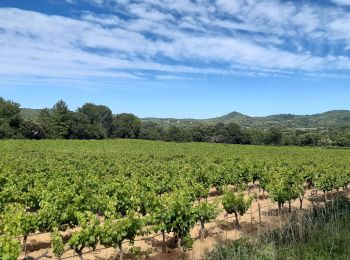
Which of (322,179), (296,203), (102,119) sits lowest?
(296,203)

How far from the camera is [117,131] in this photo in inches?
4370

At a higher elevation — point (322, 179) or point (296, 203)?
point (322, 179)

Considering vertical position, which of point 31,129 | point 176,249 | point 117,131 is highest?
point 31,129

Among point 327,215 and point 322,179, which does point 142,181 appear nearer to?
point 327,215

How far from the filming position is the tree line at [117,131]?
87.1m

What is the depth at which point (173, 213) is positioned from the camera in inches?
480

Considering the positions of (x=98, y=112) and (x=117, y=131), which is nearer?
(x=117, y=131)

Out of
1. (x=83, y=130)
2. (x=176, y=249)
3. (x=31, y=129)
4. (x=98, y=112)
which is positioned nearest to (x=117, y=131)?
(x=83, y=130)

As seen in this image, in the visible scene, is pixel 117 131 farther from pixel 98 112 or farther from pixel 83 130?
pixel 98 112

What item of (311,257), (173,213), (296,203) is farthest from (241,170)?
(311,257)

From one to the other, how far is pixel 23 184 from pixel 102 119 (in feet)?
393

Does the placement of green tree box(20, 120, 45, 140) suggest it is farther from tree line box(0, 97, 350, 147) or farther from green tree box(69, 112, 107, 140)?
green tree box(69, 112, 107, 140)

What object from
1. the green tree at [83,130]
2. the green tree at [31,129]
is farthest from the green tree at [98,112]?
the green tree at [31,129]

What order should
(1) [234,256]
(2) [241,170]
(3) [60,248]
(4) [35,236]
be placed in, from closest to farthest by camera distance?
1. (1) [234,256]
2. (3) [60,248]
3. (4) [35,236]
4. (2) [241,170]
